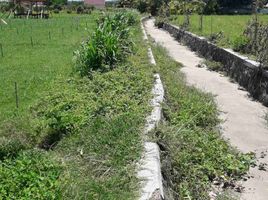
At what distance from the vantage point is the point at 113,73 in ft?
24.9

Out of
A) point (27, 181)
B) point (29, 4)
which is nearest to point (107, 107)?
point (27, 181)

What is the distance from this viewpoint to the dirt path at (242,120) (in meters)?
4.91

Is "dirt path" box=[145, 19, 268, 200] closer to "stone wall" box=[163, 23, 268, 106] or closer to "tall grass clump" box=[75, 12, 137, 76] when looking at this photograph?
"stone wall" box=[163, 23, 268, 106]

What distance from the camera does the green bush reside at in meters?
3.39

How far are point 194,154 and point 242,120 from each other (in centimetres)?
250

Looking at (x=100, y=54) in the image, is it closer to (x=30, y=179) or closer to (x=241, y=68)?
(x=241, y=68)

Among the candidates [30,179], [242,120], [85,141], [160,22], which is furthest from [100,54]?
[160,22]

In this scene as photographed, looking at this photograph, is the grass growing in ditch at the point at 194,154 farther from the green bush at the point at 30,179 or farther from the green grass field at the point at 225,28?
the green grass field at the point at 225,28

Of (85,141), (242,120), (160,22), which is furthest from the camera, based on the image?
(160,22)

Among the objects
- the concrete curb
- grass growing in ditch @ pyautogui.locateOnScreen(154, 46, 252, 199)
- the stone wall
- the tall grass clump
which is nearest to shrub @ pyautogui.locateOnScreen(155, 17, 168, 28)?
the stone wall

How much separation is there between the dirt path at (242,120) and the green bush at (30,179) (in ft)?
7.18


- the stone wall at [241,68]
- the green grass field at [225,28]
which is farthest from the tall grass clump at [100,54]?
the green grass field at [225,28]

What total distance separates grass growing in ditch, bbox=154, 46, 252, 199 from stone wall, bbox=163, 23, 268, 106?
2.14 meters

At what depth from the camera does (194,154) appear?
5062mm
